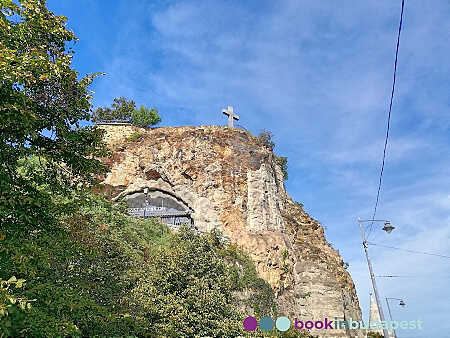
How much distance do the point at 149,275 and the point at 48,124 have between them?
7.31 metres

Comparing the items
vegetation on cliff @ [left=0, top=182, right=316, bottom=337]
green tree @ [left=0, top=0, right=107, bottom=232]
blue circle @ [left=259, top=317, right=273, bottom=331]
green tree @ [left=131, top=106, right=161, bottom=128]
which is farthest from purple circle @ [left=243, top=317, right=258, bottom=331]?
green tree @ [left=131, top=106, right=161, bottom=128]

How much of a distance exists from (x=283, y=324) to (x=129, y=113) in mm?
23772

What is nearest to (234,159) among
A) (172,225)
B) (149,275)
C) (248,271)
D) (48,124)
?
(172,225)

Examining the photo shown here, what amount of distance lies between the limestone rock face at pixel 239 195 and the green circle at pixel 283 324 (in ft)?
3.42

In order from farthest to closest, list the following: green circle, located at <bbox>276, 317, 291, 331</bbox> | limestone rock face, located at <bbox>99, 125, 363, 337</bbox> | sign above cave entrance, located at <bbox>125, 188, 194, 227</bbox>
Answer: sign above cave entrance, located at <bbox>125, 188, 194, 227</bbox> < limestone rock face, located at <bbox>99, 125, 363, 337</bbox> < green circle, located at <bbox>276, 317, 291, 331</bbox>

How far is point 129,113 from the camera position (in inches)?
1320

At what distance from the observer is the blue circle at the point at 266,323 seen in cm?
1524

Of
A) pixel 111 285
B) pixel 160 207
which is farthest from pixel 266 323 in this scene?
pixel 160 207

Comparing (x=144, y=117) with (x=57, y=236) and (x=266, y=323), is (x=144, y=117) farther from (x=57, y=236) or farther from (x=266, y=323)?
(x=57, y=236)

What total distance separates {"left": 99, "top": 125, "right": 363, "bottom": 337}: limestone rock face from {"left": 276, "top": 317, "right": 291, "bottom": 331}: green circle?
1042mm

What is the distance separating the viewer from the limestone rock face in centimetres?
2062

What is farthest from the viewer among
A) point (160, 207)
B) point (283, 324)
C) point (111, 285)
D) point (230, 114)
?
point (230, 114)

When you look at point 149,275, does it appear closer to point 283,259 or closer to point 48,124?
point 48,124

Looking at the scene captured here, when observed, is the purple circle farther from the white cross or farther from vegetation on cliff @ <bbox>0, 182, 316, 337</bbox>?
the white cross
